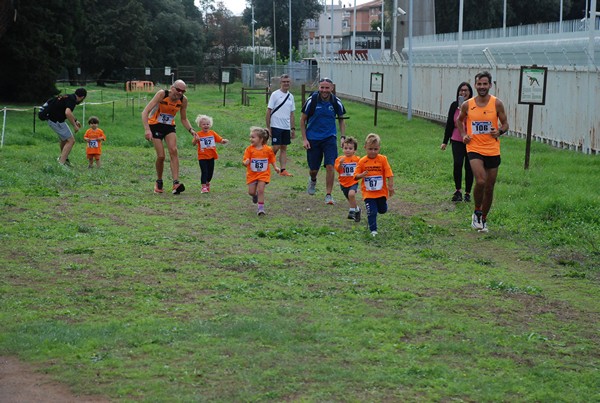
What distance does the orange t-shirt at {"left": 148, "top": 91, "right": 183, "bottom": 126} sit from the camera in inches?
639

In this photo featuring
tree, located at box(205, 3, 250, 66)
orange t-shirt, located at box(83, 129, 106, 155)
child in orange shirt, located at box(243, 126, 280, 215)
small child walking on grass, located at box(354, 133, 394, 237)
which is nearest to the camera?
small child walking on grass, located at box(354, 133, 394, 237)

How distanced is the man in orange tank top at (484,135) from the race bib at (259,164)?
10.4ft

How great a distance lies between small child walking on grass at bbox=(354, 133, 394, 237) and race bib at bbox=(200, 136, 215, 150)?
473cm

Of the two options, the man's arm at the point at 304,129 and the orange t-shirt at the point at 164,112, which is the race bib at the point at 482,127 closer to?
the man's arm at the point at 304,129

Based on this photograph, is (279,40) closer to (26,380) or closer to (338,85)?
Result: (338,85)

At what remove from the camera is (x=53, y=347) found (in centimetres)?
695

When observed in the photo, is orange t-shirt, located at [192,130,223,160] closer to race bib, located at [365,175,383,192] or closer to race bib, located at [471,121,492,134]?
race bib, located at [365,175,383,192]

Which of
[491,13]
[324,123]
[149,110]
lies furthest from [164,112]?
[491,13]

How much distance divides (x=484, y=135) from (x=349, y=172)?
2082mm

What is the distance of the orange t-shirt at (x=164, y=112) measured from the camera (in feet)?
53.2

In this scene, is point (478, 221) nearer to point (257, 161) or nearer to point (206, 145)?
point (257, 161)

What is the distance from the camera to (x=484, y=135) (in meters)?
12.7

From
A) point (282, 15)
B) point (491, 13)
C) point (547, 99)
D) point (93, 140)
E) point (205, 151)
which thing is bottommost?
point (93, 140)

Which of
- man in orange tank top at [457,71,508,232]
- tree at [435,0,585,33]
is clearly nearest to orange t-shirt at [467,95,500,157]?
man in orange tank top at [457,71,508,232]
